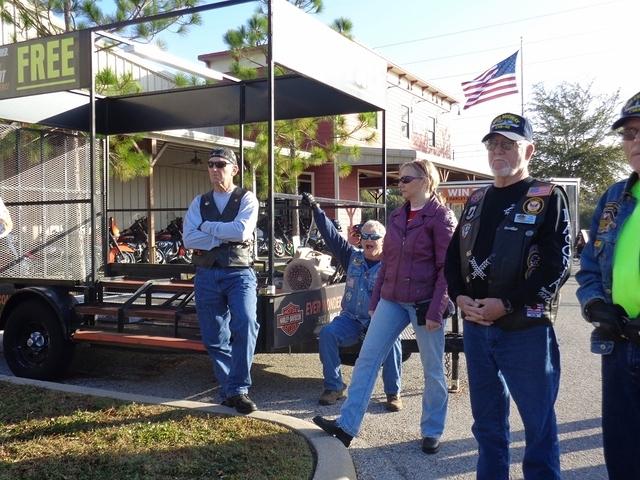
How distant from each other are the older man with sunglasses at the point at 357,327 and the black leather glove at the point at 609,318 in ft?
8.92

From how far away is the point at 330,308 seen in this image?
6.07m

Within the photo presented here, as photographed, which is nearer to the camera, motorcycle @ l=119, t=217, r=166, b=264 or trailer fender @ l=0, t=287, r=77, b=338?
trailer fender @ l=0, t=287, r=77, b=338

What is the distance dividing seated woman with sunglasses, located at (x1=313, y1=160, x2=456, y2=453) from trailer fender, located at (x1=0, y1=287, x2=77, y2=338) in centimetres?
311

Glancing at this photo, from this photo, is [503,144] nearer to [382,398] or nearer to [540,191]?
[540,191]

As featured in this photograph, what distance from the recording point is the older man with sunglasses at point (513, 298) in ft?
9.75

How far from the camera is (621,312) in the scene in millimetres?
2555

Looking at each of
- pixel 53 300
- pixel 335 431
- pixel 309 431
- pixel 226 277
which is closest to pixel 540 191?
pixel 335 431

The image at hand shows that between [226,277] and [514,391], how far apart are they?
243cm

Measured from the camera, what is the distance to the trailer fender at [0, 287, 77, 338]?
6164 millimetres

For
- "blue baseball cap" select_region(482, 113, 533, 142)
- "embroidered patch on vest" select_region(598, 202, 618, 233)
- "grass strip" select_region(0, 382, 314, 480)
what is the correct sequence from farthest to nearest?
"grass strip" select_region(0, 382, 314, 480)
"blue baseball cap" select_region(482, 113, 533, 142)
"embroidered patch on vest" select_region(598, 202, 618, 233)

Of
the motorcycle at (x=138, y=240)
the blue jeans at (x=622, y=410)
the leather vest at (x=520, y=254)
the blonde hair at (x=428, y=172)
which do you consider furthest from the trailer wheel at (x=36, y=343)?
the motorcycle at (x=138, y=240)

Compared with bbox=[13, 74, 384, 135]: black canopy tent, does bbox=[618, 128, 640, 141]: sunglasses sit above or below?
below

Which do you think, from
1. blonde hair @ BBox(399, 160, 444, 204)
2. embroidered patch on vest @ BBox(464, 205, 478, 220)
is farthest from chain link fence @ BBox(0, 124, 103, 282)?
embroidered patch on vest @ BBox(464, 205, 478, 220)

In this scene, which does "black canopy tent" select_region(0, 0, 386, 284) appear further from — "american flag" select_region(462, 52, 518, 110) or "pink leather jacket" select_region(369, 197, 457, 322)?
"american flag" select_region(462, 52, 518, 110)
